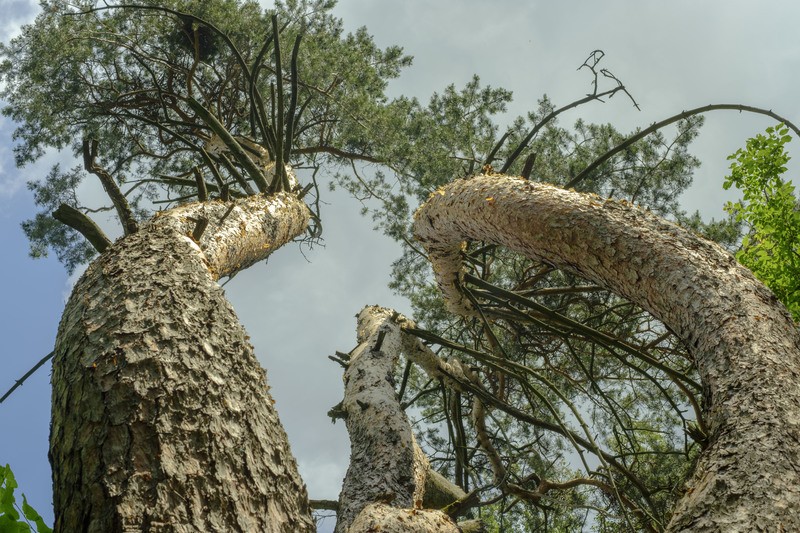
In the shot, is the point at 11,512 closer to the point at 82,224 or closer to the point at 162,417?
the point at 162,417

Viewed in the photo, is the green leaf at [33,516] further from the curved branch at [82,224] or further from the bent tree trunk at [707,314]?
the bent tree trunk at [707,314]

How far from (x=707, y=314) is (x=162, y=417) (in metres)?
2.06

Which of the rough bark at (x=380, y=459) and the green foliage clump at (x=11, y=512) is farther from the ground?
the rough bark at (x=380, y=459)

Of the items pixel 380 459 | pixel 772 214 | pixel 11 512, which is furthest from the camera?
pixel 772 214

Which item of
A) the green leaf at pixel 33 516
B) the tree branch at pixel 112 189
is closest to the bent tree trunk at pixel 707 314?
the green leaf at pixel 33 516

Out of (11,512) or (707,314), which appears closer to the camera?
(11,512)

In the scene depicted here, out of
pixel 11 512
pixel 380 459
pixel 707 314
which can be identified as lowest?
pixel 11 512

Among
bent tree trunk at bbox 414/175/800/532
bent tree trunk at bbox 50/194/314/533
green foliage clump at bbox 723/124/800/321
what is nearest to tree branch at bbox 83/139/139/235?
bent tree trunk at bbox 50/194/314/533

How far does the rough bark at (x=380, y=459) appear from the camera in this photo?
2.66 meters

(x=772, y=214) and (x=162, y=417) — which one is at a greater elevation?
(x=772, y=214)

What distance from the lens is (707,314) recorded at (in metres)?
2.50

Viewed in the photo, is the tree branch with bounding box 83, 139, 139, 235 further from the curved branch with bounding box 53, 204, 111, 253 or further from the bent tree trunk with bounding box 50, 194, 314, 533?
the bent tree trunk with bounding box 50, 194, 314, 533

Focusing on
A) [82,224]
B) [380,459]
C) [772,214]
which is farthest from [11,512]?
[772,214]

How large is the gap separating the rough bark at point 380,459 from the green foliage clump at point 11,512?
1440 millimetres
